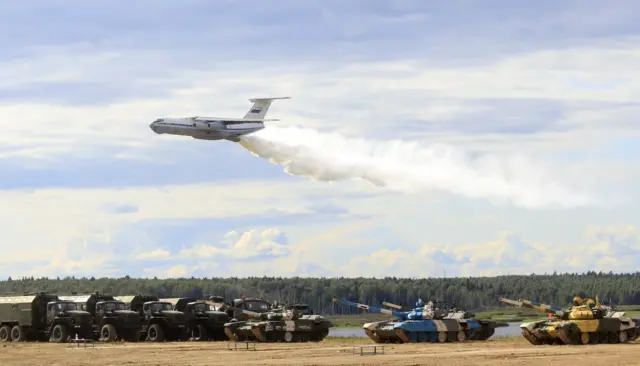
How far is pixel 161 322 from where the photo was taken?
63906 mm

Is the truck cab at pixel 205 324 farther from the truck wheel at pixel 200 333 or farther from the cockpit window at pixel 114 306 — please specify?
the cockpit window at pixel 114 306

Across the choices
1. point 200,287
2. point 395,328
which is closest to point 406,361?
point 395,328

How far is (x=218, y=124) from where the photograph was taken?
83.4 m

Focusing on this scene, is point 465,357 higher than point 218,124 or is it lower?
lower

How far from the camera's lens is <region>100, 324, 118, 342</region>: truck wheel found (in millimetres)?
62375

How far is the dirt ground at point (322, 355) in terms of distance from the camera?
143 ft

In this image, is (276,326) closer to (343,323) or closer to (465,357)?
(465,357)

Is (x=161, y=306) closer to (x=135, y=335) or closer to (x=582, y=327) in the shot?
(x=135, y=335)

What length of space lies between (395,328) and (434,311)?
279 centimetres

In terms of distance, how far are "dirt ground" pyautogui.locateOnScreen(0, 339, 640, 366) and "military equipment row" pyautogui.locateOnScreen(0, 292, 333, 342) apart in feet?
9.00

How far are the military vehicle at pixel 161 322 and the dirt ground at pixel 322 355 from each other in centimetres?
477

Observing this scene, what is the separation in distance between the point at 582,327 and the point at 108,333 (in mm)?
26045

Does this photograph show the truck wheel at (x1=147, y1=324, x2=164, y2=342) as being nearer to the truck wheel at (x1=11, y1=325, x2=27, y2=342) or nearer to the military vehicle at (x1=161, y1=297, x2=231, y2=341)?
the military vehicle at (x1=161, y1=297, x2=231, y2=341)

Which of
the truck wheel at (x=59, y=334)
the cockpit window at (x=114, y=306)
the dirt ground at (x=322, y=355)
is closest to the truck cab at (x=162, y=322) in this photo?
the cockpit window at (x=114, y=306)
